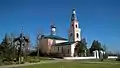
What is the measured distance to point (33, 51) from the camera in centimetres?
9038

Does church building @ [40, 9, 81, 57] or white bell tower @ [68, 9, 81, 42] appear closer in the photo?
church building @ [40, 9, 81, 57]

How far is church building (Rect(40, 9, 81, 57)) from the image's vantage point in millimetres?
87406

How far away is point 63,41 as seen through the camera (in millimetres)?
98188

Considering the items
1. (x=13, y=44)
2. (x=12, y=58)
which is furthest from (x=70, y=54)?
(x=12, y=58)

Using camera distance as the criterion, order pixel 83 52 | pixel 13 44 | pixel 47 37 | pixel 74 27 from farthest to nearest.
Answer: pixel 47 37 < pixel 74 27 < pixel 83 52 < pixel 13 44

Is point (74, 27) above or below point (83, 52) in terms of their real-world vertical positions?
above

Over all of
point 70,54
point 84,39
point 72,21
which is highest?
point 72,21

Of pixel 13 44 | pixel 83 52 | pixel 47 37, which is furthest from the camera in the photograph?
pixel 47 37

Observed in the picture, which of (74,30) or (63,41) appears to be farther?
(63,41)

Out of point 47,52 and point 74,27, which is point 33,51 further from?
point 74,27

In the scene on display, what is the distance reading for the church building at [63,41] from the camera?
87406mm

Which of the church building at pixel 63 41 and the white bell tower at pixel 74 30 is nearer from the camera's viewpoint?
the church building at pixel 63 41

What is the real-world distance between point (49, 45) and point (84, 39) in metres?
15.3

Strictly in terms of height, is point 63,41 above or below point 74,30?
below
